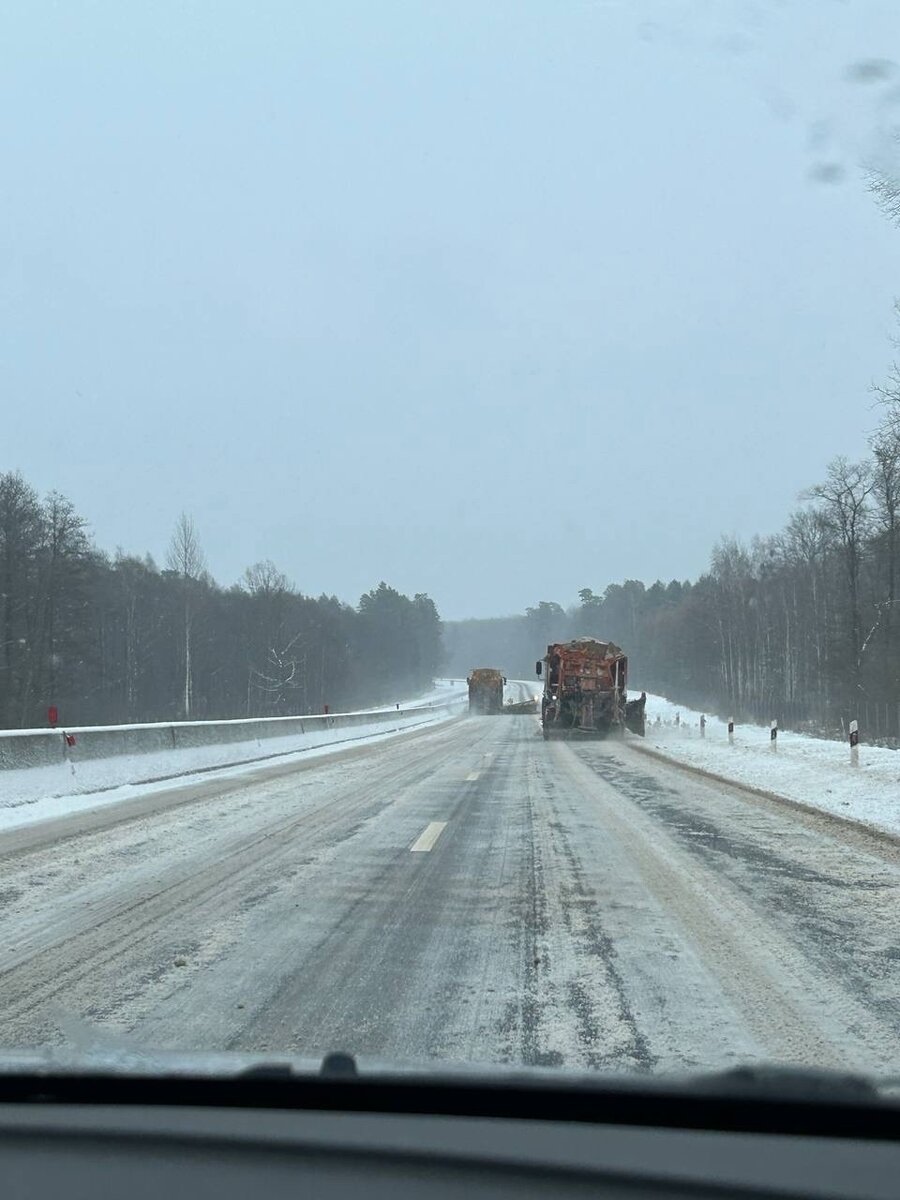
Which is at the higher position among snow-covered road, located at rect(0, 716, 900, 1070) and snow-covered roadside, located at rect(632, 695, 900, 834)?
snow-covered road, located at rect(0, 716, 900, 1070)

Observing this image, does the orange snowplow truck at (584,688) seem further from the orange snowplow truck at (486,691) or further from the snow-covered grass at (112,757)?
the orange snowplow truck at (486,691)

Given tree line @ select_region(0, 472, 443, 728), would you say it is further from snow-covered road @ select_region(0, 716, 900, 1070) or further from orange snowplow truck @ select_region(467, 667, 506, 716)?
snow-covered road @ select_region(0, 716, 900, 1070)

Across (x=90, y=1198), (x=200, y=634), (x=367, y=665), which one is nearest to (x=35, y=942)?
(x=90, y=1198)

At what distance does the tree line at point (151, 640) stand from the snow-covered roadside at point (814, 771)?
3199 cm

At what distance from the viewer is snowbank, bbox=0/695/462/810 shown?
629 inches

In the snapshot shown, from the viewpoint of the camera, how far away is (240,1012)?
5.14 meters

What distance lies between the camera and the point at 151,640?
8625 centimetres

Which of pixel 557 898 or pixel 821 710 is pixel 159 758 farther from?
pixel 821 710

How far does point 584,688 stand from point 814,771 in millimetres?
14966

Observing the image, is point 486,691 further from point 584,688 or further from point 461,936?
point 461,936

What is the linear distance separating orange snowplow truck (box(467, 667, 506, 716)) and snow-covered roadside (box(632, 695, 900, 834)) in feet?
131

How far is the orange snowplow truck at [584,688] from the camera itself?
34.7m

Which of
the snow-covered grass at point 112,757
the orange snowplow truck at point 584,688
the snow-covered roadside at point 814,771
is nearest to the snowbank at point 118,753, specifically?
the snow-covered grass at point 112,757

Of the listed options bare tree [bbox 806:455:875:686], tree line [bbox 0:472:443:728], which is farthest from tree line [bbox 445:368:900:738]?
tree line [bbox 0:472:443:728]
